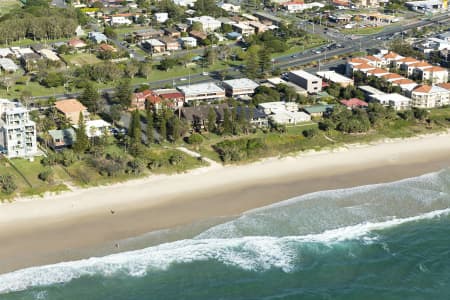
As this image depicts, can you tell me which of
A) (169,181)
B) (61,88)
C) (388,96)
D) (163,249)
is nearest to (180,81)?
(61,88)

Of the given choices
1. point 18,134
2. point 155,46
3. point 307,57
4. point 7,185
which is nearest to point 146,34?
point 155,46

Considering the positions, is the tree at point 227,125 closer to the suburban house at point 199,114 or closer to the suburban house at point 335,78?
the suburban house at point 199,114

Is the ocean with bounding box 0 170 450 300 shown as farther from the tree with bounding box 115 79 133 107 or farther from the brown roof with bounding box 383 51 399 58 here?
the brown roof with bounding box 383 51 399 58

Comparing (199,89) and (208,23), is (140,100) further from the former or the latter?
(208,23)

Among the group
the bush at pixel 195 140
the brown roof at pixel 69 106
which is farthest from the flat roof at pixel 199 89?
the bush at pixel 195 140

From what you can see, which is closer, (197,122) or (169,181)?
(169,181)

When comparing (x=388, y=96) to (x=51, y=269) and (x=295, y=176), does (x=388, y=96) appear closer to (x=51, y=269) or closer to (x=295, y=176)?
(x=295, y=176)
